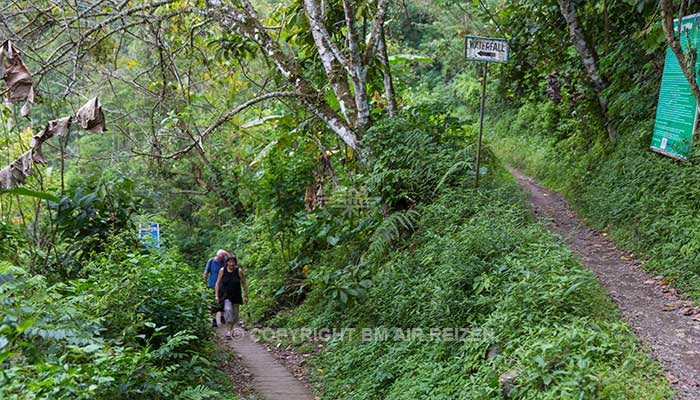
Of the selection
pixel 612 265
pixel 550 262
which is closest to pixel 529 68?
pixel 612 265

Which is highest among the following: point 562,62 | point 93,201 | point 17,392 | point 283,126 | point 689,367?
point 562,62

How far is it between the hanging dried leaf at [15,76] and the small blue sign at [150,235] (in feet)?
9.27

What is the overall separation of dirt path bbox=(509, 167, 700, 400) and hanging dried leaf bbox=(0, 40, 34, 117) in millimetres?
6508

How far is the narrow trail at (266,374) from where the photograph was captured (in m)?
6.50

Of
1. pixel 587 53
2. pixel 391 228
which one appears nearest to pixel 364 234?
pixel 391 228

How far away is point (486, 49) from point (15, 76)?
5494 mm

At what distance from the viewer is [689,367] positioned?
421 cm

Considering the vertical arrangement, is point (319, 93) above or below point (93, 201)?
above

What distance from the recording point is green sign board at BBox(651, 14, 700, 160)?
22.1 feet

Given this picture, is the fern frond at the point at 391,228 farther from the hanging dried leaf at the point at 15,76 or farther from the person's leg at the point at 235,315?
the hanging dried leaf at the point at 15,76

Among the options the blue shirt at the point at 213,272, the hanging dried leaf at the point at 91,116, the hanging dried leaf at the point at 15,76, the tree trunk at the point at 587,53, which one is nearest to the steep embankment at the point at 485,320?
the blue shirt at the point at 213,272

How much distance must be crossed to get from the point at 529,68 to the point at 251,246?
308 inches

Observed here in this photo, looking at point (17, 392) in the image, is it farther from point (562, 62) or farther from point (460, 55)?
point (460, 55)

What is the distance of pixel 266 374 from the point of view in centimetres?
721
